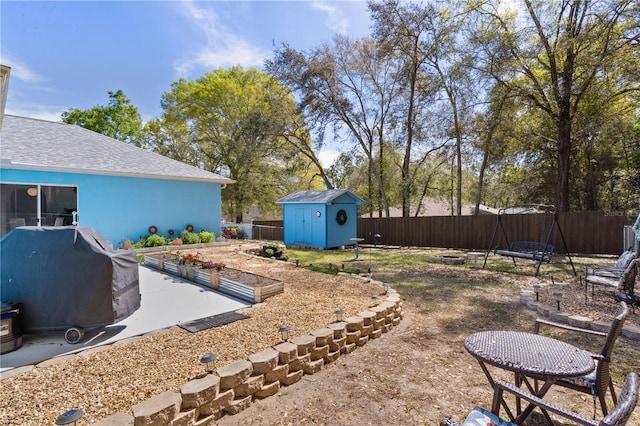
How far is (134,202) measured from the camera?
404 inches

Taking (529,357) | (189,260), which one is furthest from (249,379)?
(189,260)

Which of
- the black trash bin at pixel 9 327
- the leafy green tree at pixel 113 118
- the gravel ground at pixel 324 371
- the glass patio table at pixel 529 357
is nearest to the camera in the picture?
the glass patio table at pixel 529 357

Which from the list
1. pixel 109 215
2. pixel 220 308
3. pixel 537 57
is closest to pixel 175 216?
pixel 109 215

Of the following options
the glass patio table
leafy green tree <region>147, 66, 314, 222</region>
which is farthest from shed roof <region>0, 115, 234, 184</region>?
the glass patio table

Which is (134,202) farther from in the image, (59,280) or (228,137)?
(228,137)

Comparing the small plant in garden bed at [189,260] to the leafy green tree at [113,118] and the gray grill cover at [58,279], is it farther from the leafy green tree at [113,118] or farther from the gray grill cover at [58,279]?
the leafy green tree at [113,118]

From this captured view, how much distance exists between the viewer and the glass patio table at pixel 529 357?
1.80 m

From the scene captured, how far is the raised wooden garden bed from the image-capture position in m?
4.73

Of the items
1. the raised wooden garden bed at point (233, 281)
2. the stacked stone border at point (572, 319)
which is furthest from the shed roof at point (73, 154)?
the stacked stone border at point (572, 319)

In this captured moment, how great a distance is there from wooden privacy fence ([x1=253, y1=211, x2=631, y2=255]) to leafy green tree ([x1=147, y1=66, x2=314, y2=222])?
5318mm

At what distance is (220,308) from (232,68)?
893 inches

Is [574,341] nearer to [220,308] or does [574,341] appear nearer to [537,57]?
[220,308]

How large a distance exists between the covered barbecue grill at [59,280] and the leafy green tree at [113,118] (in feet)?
75.6

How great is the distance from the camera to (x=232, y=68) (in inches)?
899
